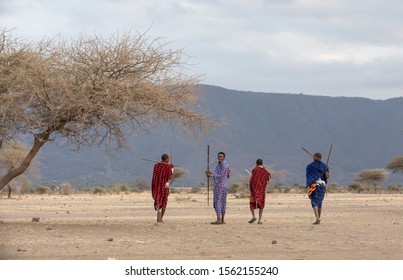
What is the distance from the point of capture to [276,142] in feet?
537

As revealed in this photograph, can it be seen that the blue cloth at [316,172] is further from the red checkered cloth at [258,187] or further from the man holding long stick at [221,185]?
the man holding long stick at [221,185]

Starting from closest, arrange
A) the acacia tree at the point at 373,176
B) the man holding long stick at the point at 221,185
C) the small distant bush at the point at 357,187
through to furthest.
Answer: the man holding long stick at the point at 221,185
the small distant bush at the point at 357,187
the acacia tree at the point at 373,176

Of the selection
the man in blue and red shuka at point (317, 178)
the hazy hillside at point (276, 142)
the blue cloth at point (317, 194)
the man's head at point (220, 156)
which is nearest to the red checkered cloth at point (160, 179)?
the man's head at point (220, 156)

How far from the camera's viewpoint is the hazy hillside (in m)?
142

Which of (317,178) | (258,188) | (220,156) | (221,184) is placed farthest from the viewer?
(258,188)

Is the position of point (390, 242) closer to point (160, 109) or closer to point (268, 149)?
point (160, 109)

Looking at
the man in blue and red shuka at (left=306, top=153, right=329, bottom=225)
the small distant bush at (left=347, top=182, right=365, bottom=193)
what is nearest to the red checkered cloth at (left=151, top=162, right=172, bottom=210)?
the man in blue and red shuka at (left=306, top=153, right=329, bottom=225)

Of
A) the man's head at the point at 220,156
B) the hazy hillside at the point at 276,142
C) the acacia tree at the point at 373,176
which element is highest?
the hazy hillside at the point at 276,142

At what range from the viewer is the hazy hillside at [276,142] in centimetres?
14238

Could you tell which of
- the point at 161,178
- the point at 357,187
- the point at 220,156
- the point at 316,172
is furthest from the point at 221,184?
the point at 357,187

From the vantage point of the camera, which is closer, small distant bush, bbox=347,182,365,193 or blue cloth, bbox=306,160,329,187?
blue cloth, bbox=306,160,329,187

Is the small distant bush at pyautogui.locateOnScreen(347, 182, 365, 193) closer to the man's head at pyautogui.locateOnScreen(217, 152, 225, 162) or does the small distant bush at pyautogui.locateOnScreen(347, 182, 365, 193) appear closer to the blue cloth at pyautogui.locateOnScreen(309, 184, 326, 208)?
the blue cloth at pyautogui.locateOnScreen(309, 184, 326, 208)

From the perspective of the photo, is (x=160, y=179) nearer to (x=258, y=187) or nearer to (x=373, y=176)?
(x=258, y=187)
